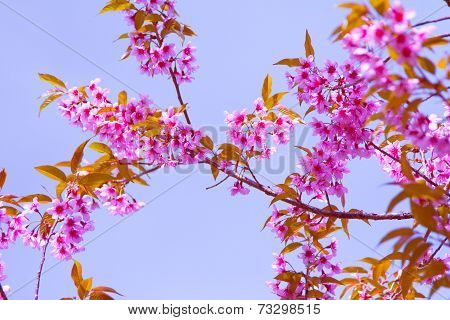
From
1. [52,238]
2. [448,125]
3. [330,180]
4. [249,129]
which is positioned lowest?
[52,238]

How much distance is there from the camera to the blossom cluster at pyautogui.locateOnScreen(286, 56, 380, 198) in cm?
281

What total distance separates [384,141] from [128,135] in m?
1.54

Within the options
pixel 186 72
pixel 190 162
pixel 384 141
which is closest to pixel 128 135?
pixel 190 162

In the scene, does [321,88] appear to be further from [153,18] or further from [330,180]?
[153,18]

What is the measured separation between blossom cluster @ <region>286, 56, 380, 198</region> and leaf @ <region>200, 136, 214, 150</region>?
0.51 meters

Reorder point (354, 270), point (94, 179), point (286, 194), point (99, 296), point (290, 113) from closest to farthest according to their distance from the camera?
point (99, 296)
point (94, 179)
point (286, 194)
point (354, 270)
point (290, 113)

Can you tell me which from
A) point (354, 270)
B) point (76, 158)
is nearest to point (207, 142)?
point (76, 158)

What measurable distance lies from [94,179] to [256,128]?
3.27ft

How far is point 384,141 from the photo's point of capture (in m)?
3.29

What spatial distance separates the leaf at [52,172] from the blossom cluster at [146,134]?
367 mm

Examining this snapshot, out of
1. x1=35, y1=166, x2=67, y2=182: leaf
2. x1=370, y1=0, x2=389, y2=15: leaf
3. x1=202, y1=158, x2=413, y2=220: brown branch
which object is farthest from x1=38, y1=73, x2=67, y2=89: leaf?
x1=370, y1=0, x2=389, y2=15: leaf

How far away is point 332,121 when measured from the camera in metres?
2.92

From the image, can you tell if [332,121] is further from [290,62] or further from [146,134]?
[146,134]

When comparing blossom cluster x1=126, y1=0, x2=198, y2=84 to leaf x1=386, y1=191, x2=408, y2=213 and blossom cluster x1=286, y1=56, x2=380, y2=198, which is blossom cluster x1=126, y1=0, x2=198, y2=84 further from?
leaf x1=386, y1=191, x2=408, y2=213
